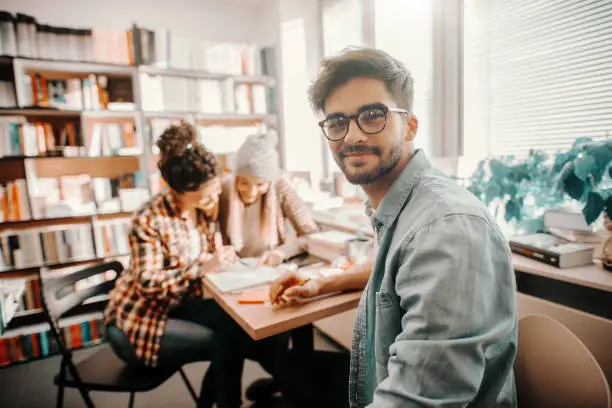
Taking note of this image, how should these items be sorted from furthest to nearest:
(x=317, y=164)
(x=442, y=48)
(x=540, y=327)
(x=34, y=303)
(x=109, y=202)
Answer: (x=317, y=164) → (x=109, y=202) → (x=34, y=303) → (x=442, y=48) → (x=540, y=327)

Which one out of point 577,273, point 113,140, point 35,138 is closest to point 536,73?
point 577,273

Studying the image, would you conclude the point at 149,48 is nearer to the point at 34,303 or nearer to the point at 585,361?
the point at 34,303

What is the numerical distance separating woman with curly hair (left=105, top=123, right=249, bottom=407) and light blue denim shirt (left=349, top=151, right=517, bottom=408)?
1.01 metres

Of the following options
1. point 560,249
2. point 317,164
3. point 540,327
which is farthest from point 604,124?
point 317,164

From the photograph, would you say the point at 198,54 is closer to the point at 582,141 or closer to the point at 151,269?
the point at 151,269

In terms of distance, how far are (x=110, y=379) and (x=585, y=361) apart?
159 centimetres

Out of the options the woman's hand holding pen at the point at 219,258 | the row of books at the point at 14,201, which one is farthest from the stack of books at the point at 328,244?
the row of books at the point at 14,201

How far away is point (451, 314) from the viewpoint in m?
0.64

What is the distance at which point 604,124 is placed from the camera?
1702mm

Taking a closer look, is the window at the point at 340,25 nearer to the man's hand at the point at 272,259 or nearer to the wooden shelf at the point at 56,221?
the man's hand at the point at 272,259

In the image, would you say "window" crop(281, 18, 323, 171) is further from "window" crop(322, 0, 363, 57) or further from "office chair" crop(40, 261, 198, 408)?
"office chair" crop(40, 261, 198, 408)

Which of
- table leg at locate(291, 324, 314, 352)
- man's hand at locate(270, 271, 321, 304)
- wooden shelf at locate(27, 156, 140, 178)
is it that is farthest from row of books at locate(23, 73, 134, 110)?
man's hand at locate(270, 271, 321, 304)

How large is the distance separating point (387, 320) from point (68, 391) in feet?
8.17

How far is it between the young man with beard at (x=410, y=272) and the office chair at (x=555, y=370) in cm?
8
